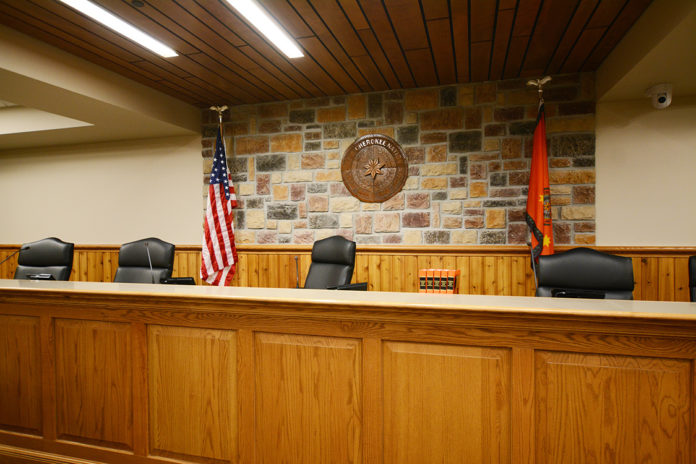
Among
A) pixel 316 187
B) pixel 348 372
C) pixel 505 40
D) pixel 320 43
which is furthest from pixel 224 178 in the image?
pixel 348 372

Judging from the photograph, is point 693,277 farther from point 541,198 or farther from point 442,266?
point 442,266

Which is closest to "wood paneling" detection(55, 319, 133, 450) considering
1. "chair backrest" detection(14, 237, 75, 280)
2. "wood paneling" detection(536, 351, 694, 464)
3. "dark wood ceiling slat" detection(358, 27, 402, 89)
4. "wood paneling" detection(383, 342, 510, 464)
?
"wood paneling" detection(383, 342, 510, 464)

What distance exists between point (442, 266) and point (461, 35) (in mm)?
1937

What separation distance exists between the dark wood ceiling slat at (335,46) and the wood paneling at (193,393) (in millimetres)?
1952

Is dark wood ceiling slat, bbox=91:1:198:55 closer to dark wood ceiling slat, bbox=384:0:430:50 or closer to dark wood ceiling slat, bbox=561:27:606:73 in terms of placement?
dark wood ceiling slat, bbox=384:0:430:50

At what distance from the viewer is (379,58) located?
3.16 m

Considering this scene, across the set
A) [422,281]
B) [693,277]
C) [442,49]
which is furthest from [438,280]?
[442,49]

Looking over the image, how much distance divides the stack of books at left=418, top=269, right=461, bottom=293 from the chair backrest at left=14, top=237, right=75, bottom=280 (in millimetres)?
2929

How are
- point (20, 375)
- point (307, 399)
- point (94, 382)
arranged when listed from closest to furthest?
point (307, 399) → point (94, 382) → point (20, 375)

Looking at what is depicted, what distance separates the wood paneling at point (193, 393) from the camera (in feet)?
5.21

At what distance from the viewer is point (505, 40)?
2848 mm

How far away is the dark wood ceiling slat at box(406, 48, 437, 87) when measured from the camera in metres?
3.07

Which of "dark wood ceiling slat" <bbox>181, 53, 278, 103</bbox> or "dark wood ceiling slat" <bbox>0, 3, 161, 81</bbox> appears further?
"dark wood ceiling slat" <bbox>181, 53, 278, 103</bbox>

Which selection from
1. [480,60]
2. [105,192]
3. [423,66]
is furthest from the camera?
[105,192]
